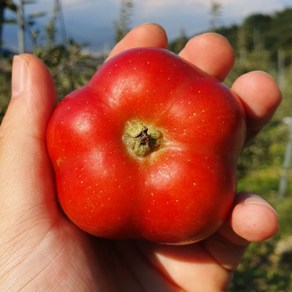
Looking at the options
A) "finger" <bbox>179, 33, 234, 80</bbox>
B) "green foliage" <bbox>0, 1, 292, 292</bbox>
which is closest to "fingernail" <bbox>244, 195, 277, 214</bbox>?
"finger" <bbox>179, 33, 234, 80</bbox>

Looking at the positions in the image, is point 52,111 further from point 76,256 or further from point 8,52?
point 8,52

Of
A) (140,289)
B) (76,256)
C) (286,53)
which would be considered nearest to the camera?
(76,256)

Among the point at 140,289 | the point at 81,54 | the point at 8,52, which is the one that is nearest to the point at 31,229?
the point at 140,289

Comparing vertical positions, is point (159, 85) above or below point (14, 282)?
above

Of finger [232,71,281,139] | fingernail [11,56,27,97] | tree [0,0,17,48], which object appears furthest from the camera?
tree [0,0,17,48]

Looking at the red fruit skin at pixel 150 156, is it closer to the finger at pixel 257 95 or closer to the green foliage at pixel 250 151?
the finger at pixel 257 95

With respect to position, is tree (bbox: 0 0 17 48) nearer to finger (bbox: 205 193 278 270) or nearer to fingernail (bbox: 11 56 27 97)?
fingernail (bbox: 11 56 27 97)
